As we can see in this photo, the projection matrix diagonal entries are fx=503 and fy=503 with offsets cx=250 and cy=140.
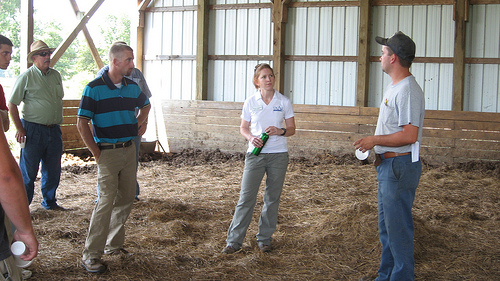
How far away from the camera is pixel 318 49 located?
10.0 metres

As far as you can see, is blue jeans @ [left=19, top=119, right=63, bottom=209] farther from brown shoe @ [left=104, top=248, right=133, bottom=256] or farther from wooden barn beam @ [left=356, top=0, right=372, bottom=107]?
wooden barn beam @ [left=356, top=0, right=372, bottom=107]

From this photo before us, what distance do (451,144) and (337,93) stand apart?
233 cm

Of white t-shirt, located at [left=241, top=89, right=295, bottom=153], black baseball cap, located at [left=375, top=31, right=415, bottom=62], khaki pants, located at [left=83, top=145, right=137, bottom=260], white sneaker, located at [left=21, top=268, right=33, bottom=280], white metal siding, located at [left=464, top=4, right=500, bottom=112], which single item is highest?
white metal siding, located at [left=464, top=4, right=500, bottom=112]

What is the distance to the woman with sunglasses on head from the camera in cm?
403

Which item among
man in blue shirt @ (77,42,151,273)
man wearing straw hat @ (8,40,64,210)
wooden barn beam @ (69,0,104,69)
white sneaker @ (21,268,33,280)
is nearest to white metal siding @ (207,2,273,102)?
wooden barn beam @ (69,0,104,69)

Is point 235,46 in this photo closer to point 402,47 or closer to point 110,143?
point 110,143

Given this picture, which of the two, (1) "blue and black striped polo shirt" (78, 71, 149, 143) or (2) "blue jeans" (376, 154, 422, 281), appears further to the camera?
(1) "blue and black striped polo shirt" (78, 71, 149, 143)

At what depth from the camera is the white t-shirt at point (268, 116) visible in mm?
4043

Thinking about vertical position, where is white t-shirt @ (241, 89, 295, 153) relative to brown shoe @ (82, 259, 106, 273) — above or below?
above

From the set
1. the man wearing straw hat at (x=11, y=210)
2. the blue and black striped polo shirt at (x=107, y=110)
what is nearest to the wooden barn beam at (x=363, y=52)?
the blue and black striped polo shirt at (x=107, y=110)

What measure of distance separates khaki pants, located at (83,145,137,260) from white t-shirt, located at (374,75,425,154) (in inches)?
74.3

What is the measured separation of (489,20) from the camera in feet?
29.2

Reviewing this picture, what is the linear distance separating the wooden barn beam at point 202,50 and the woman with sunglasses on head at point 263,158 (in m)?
6.71

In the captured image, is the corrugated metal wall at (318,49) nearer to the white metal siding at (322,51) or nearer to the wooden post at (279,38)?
the white metal siding at (322,51)
